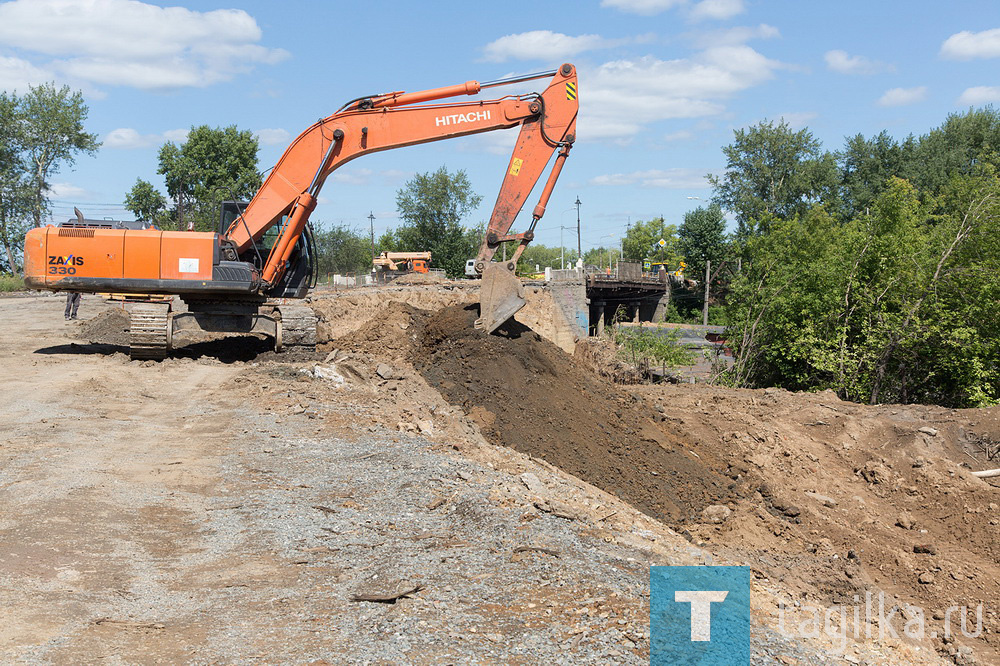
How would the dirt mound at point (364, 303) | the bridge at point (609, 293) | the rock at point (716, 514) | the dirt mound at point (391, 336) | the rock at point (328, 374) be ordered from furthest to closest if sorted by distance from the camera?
the bridge at point (609, 293)
the dirt mound at point (364, 303)
the dirt mound at point (391, 336)
the rock at point (328, 374)
the rock at point (716, 514)

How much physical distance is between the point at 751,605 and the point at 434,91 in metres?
11.7

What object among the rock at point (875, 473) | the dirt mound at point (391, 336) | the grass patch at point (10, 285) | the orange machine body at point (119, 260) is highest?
the orange machine body at point (119, 260)

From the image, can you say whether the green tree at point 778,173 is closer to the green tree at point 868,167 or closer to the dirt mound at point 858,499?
the green tree at point 868,167

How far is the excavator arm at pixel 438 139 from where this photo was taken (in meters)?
14.2

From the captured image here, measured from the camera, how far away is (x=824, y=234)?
2656cm

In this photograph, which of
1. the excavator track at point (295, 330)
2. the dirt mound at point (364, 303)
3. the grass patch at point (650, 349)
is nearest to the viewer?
the excavator track at point (295, 330)

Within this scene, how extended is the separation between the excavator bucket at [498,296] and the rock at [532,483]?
5627mm

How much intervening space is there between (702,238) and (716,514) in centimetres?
5687

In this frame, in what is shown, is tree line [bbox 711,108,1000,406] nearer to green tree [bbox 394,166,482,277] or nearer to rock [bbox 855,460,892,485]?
rock [bbox 855,460,892,485]

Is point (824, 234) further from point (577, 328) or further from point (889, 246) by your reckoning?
point (577, 328)

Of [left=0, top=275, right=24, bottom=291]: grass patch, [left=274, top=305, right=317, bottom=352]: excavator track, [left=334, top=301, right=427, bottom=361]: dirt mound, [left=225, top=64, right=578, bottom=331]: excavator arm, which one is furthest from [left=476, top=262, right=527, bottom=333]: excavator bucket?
[left=0, top=275, right=24, bottom=291]: grass patch

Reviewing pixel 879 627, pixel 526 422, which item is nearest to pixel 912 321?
pixel 526 422

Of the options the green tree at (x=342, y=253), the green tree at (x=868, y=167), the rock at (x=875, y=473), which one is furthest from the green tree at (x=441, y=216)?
the rock at (x=875, y=473)

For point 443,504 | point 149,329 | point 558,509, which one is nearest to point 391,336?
point 149,329
